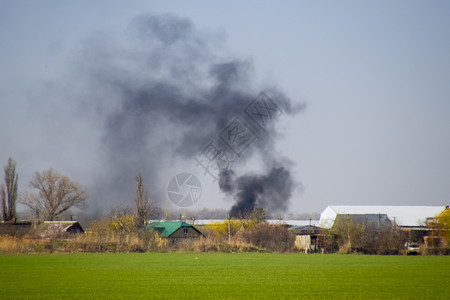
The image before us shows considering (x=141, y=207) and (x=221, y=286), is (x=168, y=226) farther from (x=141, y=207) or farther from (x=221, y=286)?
(x=221, y=286)

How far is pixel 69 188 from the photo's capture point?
76.0m

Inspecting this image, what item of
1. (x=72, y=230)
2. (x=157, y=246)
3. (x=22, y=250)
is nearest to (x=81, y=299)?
(x=22, y=250)

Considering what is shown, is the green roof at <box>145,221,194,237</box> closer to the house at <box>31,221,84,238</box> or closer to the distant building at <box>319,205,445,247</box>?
the house at <box>31,221,84,238</box>

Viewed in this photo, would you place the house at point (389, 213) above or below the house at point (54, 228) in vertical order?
above

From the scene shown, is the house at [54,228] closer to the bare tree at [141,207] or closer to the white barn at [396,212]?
the bare tree at [141,207]

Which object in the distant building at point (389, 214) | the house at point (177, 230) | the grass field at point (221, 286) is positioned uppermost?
the distant building at point (389, 214)

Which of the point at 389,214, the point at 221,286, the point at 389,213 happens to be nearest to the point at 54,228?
the point at 389,214

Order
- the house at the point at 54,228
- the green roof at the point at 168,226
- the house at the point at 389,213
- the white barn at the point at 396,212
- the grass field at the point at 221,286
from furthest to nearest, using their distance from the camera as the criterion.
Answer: the white barn at the point at 396,212
the house at the point at 389,213
the green roof at the point at 168,226
the house at the point at 54,228
the grass field at the point at 221,286

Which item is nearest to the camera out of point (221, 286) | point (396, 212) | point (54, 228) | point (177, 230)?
point (221, 286)

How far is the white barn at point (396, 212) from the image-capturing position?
69500mm

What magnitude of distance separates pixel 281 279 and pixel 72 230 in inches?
1967

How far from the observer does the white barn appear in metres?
69.5

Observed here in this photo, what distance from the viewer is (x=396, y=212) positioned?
237 feet

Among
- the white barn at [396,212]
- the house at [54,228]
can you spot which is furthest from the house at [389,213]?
the house at [54,228]
